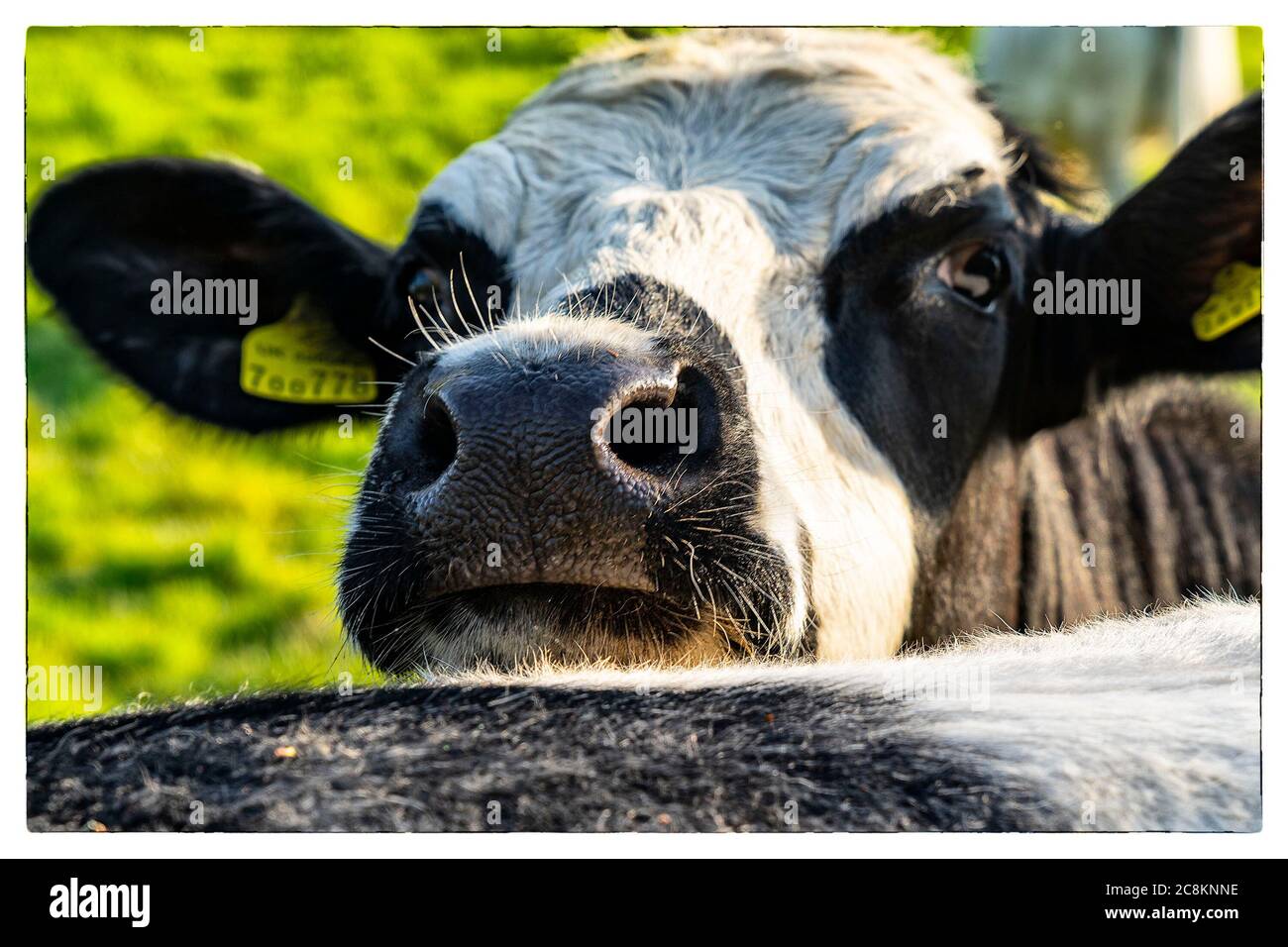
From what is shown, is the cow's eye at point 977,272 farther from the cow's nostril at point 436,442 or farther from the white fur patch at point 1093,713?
the cow's nostril at point 436,442

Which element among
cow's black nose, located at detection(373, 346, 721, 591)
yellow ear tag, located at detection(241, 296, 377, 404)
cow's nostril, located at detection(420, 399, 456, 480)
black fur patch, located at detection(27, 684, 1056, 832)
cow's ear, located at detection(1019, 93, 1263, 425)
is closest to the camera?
black fur patch, located at detection(27, 684, 1056, 832)

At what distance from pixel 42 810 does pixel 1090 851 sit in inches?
71.8

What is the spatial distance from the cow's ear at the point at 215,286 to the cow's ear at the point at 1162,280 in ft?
6.14

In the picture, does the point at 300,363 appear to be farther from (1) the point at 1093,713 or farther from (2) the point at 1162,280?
(1) the point at 1093,713

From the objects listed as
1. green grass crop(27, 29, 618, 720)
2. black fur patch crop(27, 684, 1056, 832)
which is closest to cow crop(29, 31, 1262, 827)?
black fur patch crop(27, 684, 1056, 832)

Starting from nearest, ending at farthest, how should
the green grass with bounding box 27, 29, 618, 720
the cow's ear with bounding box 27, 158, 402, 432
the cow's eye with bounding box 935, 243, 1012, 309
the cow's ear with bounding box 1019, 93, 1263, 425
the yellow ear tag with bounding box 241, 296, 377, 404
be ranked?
the cow's eye with bounding box 935, 243, 1012, 309 < the cow's ear with bounding box 1019, 93, 1263, 425 < the cow's ear with bounding box 27, 158, 402, 432 < the yellow ear tag with bounding box 241, 296, 377, 404 < the green grass with bounding box 27, 29, 618, 720

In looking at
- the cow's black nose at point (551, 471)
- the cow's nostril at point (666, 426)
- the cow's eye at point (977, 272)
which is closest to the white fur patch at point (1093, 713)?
the cow's black nose at point (551, 471)

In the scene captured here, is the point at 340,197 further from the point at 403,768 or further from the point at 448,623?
the point at 403,768

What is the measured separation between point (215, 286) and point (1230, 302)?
113 inches

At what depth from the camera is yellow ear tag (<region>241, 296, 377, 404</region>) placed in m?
4.58

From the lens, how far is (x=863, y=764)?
259 centimetres

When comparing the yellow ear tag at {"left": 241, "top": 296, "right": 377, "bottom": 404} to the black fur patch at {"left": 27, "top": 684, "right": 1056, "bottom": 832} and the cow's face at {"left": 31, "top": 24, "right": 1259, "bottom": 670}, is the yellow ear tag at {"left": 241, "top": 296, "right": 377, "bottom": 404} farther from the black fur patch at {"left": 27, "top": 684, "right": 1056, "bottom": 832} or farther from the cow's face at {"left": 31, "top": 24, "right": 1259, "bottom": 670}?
the black fur patch at {"left": 27, "top": 684, "right": 1056, "bottom": 832}

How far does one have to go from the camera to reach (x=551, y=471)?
9.36 feet
